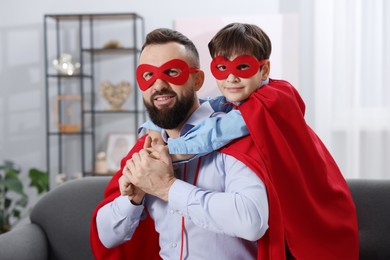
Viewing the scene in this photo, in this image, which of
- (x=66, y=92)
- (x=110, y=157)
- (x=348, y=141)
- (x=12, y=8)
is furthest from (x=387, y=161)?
(x=12, y=8)

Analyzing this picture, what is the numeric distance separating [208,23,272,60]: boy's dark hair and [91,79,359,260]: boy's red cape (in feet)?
0.36

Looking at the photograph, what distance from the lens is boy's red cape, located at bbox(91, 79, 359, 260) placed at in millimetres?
1411

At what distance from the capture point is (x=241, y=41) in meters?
1.49

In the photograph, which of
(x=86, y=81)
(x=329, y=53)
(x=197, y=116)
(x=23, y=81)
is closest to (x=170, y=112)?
(x=197, y=116)

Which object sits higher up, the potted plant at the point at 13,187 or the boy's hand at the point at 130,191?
the boy's hand at the point at 130,191

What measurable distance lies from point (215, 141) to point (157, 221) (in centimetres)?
38

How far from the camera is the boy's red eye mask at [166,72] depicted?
1.55m

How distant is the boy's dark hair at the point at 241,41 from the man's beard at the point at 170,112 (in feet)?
0.59

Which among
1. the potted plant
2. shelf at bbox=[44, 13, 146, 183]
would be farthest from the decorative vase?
the potted plant

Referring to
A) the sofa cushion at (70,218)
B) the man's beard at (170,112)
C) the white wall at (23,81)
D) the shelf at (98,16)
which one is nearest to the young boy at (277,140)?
the man's beard at (170,112)

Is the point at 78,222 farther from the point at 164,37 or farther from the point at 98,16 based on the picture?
the point at 98,16

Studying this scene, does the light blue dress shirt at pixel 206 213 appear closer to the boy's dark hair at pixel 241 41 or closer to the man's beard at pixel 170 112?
the man's beard at pixel 170 112

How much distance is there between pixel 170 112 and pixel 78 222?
882 millimetres

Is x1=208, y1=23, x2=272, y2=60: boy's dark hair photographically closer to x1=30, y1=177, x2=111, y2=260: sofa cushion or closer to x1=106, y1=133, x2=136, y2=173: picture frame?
x1=30, y1=177, x2=111, y2=260: sofa cushion
